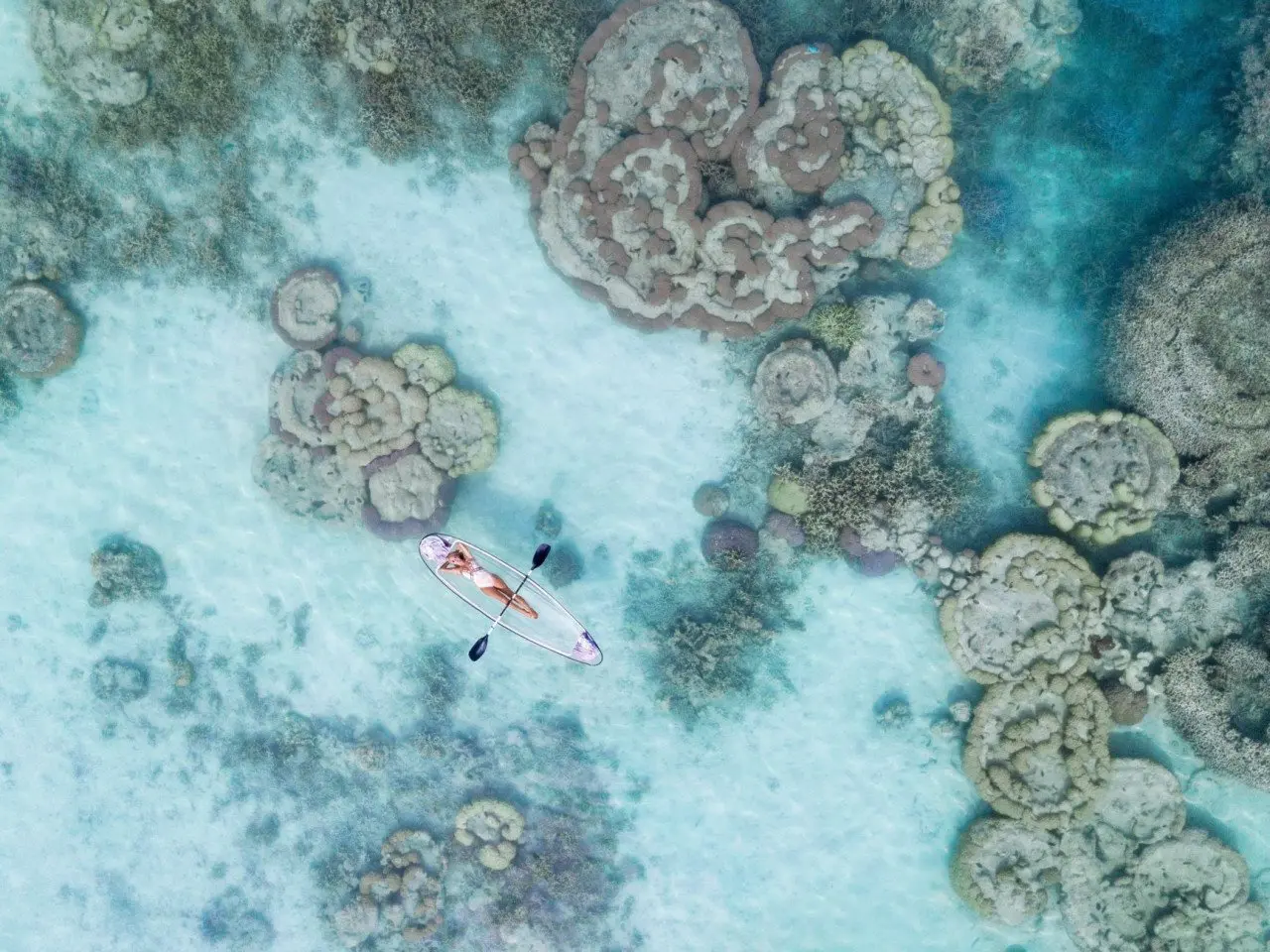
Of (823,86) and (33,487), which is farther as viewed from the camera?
(33,487)

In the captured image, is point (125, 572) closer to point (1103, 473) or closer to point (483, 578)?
point (483, 578)

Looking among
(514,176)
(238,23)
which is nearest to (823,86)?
(514,176)

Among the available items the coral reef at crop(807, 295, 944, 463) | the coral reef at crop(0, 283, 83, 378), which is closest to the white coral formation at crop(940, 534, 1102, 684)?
the coral reef at crop(807, 295, 944, 463)

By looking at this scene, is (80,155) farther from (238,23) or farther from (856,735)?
(856,735)

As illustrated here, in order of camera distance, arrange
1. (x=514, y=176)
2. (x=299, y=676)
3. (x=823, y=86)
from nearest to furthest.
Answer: (x=823, y=86) → (x=514, y=176) → (x=299, y=676)

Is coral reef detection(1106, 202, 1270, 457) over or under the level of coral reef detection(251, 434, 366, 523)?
over

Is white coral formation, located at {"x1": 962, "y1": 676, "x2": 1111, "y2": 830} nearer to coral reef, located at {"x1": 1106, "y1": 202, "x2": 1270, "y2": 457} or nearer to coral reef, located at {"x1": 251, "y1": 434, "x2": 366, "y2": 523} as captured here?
coral reef, located at {"x1": 1106, "y1": 202, "x2": 1270, "y2": 457}
